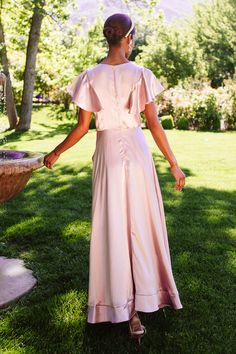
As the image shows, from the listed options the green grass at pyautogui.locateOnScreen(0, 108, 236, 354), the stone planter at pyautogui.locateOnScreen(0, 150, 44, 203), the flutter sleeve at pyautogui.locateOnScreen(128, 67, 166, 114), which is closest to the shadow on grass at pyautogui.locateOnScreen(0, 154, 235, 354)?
the green grass at pyautogui.locateOnScreen(0, 108, 236, 354)

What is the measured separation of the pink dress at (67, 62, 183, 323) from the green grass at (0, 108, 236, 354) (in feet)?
0.87

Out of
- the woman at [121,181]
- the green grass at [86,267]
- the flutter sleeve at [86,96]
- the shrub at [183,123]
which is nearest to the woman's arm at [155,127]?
the woman at [121,181]

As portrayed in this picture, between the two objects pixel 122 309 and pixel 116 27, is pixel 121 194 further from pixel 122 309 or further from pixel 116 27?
pixel 116 27

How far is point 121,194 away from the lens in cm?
294

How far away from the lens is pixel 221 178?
26.4ft

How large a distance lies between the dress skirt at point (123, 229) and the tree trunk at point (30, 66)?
14.4 metres

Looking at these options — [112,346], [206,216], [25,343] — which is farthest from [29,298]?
[206,216]

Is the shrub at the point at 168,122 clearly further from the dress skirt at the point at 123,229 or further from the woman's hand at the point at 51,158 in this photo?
the dress skirt at the point at 123,229

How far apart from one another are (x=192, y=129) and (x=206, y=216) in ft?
41.0

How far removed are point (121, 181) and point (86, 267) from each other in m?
1.54

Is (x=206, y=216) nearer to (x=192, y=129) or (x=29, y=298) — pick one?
(x=29, y=298)

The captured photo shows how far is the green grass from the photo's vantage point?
2.98m

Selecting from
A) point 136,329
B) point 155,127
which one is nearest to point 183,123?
point 155,127

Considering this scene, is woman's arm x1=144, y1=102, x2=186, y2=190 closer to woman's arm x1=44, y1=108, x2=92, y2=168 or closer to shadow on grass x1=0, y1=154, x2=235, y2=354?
woman's arm x1=44, y1=108, x2=92, y2=168
